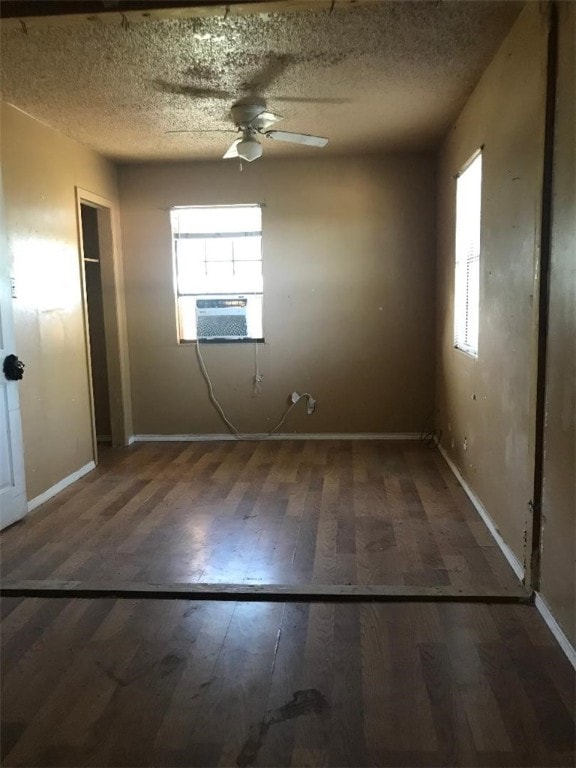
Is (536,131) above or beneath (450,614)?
above

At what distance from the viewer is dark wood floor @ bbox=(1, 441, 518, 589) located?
2.82 m

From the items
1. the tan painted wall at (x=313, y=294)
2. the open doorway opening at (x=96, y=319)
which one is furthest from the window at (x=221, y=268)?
the open doorway opening at (x=96, y=319)

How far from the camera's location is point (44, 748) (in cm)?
175

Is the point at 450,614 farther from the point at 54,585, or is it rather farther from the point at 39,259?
the point at 39,259

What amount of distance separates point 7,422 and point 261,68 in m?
2.47

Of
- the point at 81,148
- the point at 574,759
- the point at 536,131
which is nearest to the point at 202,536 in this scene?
the point at 574,759

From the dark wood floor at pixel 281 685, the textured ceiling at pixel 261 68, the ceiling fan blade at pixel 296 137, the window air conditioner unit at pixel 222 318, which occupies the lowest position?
the dark wood floor at pixel 281 685

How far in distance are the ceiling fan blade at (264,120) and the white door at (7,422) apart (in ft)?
5.41

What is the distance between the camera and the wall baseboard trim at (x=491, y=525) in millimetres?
2705

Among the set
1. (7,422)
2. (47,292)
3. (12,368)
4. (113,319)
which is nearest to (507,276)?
(12,368)

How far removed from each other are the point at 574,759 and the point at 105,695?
4.86 feet

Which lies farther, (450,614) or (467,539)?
(467,539)

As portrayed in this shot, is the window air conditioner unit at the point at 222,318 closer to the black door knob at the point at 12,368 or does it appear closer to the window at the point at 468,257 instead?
the window at the point at 468,257

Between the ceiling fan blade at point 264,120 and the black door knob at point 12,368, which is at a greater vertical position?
the ceiling fan blade at point 264,120
